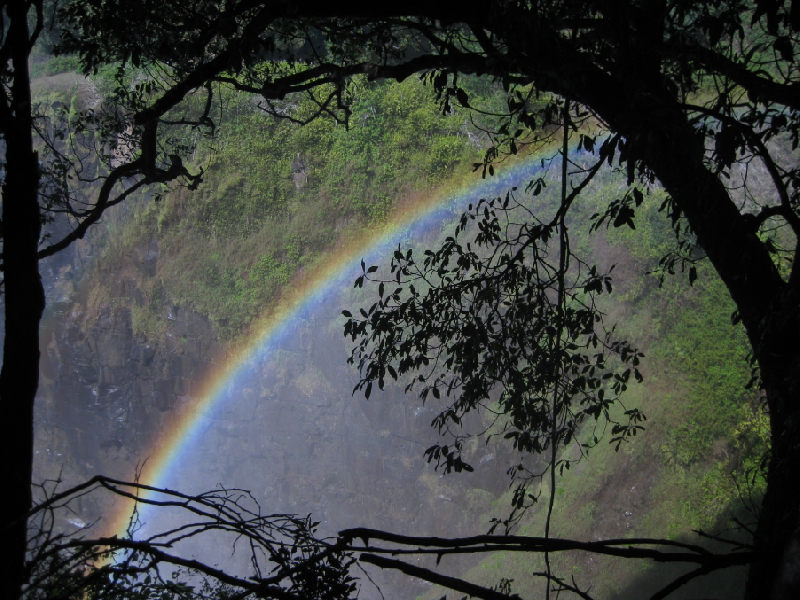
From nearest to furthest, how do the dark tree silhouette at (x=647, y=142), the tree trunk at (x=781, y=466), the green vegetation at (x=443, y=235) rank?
the tree trunk at (x=781, y=466)
the dark tree silhouette at (x=647, y=142)
the green vegetation at (x=443, y=235)

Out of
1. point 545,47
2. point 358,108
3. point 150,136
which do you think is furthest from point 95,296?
point 545,47

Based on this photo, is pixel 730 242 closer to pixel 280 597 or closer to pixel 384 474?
pixel 280 597

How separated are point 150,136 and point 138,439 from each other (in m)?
14.7

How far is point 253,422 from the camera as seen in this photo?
15.1 m

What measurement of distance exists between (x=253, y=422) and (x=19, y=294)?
13.3 metres

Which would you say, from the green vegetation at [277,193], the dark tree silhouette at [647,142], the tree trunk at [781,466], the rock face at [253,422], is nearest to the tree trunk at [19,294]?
the dark tree silhouette at [647,142]

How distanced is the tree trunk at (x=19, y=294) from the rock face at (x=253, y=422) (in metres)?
9.24

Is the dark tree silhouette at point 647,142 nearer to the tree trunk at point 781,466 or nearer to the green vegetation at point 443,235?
the tree trunk at point 781,466

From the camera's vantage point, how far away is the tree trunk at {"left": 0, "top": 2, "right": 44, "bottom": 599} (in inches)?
80.5

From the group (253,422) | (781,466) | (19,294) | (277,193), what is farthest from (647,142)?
(253,422)

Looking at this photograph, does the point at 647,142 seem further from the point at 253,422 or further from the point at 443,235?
the point at 253,422

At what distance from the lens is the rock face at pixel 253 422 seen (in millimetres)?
12320

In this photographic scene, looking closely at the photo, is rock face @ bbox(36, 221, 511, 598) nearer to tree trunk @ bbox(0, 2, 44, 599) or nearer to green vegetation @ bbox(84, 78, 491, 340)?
green vegetation @ bbox(84, 78, 491, 340)

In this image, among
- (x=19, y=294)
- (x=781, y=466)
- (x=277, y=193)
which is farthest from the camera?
(x=277, y=193)
